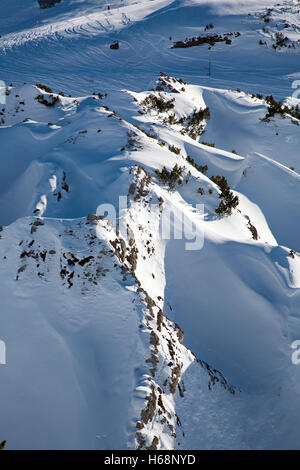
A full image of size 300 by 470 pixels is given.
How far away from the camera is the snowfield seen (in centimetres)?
343

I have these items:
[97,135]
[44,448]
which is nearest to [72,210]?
[97,135]

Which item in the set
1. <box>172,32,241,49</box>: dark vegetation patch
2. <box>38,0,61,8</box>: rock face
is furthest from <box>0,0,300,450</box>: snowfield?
<box>38,0,61,8</box>: rock face

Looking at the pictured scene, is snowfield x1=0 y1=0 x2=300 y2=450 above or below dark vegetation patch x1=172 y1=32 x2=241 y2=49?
below

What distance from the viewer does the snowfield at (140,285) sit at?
343cm

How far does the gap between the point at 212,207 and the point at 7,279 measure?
A: 4966 mm

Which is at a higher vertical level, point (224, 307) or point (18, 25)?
point (18, 25)

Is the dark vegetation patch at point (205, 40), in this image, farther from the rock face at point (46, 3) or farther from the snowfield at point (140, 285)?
the rock face at point (46, 3)

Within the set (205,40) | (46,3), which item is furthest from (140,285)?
(46,3)

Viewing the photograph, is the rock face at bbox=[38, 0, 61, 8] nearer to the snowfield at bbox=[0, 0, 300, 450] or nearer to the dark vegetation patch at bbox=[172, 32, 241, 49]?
the dark vegetation patch at bbox=[172, 32, 241, 49]

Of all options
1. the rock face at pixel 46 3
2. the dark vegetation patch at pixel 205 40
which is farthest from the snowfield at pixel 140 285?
the rock face at pixel 46 3

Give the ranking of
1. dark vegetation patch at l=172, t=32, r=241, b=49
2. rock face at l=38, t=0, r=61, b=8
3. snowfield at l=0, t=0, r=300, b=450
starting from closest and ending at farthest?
snowfield at l=0, t=0, r=300, b=450
dark vegetation patch at l=172, t=32, r=241, b=49
rock face at l=38, t=0, r=61, b=8

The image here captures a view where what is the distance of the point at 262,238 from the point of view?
25.1ft

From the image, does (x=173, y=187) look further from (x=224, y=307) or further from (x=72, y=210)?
(x=224, y=307)

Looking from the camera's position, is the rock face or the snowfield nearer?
the snowfield
